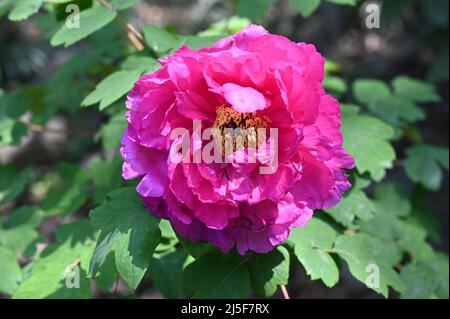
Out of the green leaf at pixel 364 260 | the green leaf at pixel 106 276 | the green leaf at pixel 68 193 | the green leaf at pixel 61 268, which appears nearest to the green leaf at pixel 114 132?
the green leaf at pixel 68 193

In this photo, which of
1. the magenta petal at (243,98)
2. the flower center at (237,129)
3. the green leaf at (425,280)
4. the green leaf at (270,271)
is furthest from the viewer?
the green leaf at (425,280)

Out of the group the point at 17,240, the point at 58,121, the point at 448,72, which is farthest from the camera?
the point at 58,121

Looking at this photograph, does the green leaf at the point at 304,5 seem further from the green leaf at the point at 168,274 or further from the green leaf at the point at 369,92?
the green leaf at the point at 168,274

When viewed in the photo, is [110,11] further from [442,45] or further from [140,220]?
[442,45]

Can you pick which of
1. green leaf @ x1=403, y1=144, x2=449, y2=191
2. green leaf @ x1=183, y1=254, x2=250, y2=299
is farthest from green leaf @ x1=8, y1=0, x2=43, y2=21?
green leaf @ x1=403, y1=144, x2=449, y2=191

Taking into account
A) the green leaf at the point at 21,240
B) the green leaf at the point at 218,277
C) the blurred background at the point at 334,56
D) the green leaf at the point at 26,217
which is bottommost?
the blurred background at the point at 334,56
